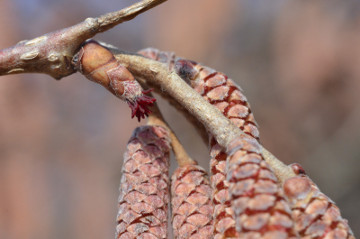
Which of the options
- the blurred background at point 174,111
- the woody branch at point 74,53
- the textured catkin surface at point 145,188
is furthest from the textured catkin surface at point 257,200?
the blurred background at point 174,111

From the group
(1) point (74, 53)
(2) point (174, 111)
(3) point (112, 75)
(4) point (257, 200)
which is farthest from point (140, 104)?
(2) point (174, 111)

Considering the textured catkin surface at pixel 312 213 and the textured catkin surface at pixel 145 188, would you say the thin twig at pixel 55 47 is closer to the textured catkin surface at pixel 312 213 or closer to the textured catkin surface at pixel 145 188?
the textured catkin surface at pixel 145 188

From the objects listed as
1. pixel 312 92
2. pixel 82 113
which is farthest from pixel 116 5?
pixel 312 92

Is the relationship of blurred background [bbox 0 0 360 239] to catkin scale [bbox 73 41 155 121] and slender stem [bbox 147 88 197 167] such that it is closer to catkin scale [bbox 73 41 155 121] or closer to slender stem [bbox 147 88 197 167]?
slender stem [bbox 147 88 197 167]

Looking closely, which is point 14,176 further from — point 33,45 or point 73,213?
point 33,45

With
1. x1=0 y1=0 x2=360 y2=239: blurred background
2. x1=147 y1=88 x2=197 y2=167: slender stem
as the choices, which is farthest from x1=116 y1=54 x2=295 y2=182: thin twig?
x1=0 y1=0 x2=360 y2=239: blurred background

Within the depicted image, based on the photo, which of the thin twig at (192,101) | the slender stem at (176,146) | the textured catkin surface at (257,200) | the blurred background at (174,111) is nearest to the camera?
the textured catkin surface at (257,200)
